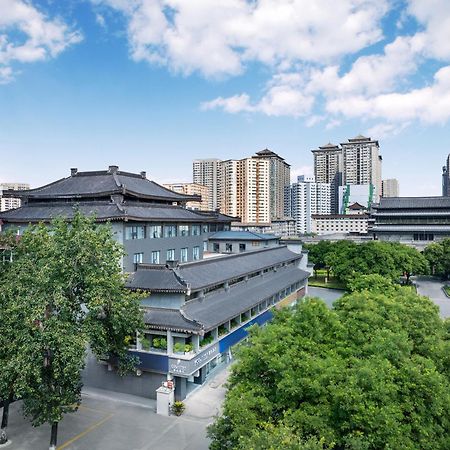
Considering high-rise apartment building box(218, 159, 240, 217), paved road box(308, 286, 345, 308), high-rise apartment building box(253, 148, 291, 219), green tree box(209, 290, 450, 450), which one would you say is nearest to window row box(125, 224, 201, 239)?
green tree box(209, 290, 450, 450)

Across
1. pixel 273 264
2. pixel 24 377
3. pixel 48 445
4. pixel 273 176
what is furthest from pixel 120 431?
pixel 273 176

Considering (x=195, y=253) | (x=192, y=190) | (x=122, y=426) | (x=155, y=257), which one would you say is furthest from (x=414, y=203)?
(x=192, y=190)

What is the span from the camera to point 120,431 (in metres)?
18.0

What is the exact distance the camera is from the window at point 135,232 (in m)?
27.2

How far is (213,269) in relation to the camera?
2675cm

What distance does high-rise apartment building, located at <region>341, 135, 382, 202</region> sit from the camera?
144000 millimetres

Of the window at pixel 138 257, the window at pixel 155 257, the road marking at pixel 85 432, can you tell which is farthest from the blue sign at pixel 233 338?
the window at pixel 138 257

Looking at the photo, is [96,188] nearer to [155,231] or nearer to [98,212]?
[98,212]

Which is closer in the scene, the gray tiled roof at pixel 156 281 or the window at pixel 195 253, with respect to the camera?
the gray tiled roof at pixel 156 281

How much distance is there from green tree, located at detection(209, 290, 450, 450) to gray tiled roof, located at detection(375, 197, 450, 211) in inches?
2211

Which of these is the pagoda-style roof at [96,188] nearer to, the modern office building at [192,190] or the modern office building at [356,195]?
the modern office building at [192,190]

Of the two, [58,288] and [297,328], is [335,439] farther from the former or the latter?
[58,288]

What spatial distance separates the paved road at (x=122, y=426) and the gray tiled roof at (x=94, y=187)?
1386 centimetres

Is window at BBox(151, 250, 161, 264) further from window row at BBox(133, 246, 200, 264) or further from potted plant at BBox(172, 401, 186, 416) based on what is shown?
potted plant at BBox(172, 401, 186, 416)
